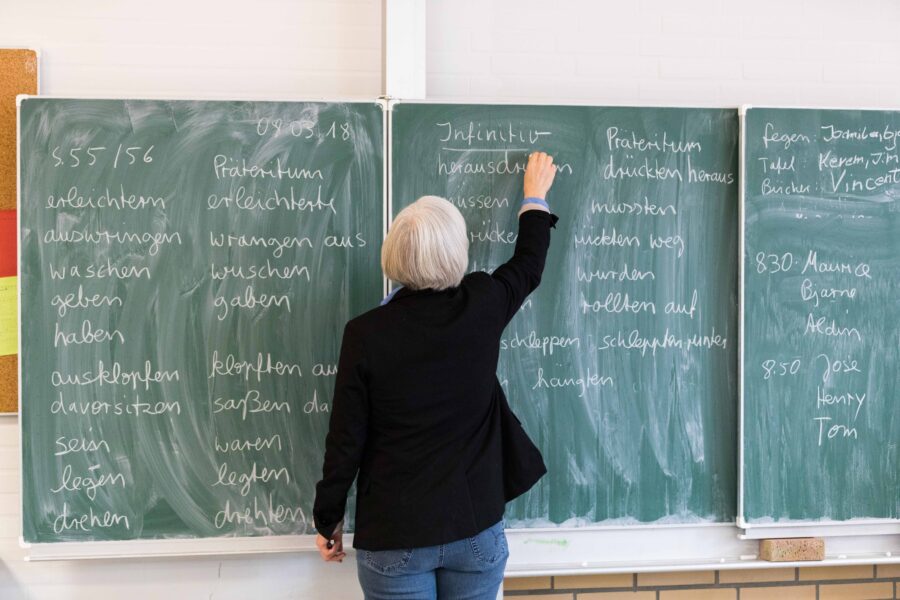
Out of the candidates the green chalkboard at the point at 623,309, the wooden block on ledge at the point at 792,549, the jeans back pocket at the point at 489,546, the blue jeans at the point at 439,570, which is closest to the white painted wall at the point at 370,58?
the green chalkboard at the point at 623,309

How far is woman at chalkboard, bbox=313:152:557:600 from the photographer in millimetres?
1742

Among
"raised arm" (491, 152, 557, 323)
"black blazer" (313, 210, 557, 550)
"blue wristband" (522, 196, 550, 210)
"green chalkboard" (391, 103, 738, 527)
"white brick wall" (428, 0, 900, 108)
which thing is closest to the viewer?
"black blazer" (313, 210, 557, 550)

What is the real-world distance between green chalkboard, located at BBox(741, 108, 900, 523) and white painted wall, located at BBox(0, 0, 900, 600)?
13.2 inches

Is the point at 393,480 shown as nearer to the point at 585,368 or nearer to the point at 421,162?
the point at 585,368

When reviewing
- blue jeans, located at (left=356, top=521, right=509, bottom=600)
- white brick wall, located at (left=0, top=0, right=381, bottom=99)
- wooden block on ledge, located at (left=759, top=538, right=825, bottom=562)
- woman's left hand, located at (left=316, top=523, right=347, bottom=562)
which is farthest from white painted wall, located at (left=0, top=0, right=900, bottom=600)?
wooden block on ledge, located at (left=759, top=538, right=825, bottom=562)

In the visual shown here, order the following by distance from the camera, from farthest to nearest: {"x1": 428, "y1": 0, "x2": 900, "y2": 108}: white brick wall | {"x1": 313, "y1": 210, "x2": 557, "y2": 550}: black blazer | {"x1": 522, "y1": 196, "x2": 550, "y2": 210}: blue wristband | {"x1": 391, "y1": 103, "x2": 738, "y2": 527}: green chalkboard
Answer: {"x1": 428, "y1": 0, "x2": 900, "y2": 108}: white brick wall, {"x1": 391, "y1": 103, "x2": 738, "y2": 527}: green chalkboard, {"x1": 522, "y1": 196, "x2": 550, "y2": 210}: blue wristband, {"x1": 313, "y1": 210, "x2": 557, "y2": 550}: black blazer

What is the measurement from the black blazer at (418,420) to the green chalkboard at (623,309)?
450 mm

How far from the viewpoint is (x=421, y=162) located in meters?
2.22

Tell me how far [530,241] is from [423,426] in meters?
0.59

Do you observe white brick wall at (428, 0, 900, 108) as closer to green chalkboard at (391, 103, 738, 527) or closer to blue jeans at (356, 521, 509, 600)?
green chalkboard at (391, 103, 738, 527)

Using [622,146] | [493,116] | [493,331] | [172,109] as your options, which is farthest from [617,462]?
[172,109]

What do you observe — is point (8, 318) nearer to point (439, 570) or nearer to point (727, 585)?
point (439, 570)

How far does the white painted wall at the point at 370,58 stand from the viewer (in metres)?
2.32

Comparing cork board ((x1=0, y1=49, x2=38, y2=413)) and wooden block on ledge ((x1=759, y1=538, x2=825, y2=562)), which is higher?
cork board ((x1=0, y1=49, x2=38, y2=413))
